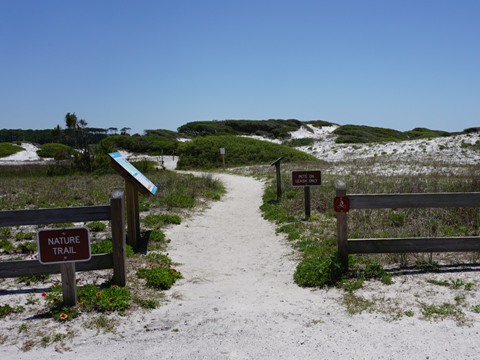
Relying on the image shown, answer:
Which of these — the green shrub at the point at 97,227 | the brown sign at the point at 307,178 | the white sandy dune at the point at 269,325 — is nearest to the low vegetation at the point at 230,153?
the brown sign at the point at 307,178

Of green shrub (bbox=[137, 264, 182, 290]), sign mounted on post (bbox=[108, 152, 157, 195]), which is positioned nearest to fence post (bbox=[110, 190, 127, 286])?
green shrub (bbox=[137, 264, 182, 290])

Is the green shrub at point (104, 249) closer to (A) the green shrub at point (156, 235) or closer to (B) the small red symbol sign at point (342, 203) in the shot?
(A) the green shrub at point (156, 235)

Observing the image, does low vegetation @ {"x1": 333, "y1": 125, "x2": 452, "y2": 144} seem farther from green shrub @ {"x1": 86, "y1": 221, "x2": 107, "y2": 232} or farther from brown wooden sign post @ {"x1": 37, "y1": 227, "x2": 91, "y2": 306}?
brown wooden sign post @ {"x1": 37, "y1": 227, "x2": 91, "y2": 306}

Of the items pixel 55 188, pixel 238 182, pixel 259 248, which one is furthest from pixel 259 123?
pixel 259 248

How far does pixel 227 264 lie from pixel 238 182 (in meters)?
15.4

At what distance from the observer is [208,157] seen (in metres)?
41.0

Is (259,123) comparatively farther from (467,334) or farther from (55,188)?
(467,334)

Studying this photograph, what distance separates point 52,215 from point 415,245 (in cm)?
528

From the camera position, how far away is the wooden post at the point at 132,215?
8703 mm

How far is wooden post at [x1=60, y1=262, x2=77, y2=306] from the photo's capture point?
17.3 feet

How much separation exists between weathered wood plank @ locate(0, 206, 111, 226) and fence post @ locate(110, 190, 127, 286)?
0.14 m

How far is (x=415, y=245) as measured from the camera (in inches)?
251

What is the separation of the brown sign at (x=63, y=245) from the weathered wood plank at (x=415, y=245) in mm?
3780

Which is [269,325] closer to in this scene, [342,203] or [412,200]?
[342,203]
